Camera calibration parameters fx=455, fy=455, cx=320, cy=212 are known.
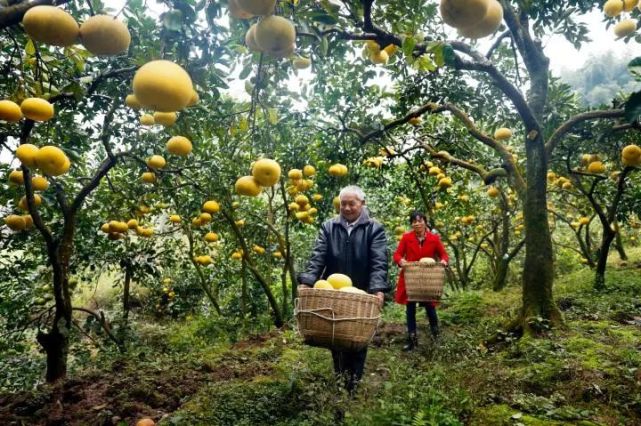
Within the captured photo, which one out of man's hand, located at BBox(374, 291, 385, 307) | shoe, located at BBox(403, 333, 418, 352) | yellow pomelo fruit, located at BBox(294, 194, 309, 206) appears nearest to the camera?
→ man's hand, located at BBox(374, 291, 385, 307)

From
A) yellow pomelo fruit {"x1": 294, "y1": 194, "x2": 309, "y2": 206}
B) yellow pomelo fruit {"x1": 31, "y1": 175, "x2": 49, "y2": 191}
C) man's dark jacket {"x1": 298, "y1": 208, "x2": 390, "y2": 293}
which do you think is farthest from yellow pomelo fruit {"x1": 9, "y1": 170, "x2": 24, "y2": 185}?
yellow pomelo fruit {"x1": 294, "y1": 194, "x2": 309, "y2": 206}

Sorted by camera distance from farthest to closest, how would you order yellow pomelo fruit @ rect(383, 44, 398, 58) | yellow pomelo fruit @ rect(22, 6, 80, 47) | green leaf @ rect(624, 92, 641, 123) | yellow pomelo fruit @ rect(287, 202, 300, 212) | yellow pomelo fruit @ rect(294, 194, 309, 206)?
yellow pomelo fruit @ rect(287, 202, 300, 212) < yellow pomelo fruit @ rect(294, 194, 309, 206) < yellow pomelo fruit @ rect(383, 44, 398, 58) < yellow pomelo fruit @ rect(22, 6, 80, 47) < green leaf @ rect(624, 92, 641, 123)

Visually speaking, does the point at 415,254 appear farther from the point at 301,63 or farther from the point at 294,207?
the point at 301,63

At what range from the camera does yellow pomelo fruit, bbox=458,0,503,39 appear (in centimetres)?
186

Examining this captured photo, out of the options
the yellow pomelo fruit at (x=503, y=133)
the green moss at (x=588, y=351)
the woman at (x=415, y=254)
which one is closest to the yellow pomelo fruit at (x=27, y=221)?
the woman at (x=415, y=254)

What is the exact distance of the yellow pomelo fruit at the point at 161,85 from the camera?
5.20 feet

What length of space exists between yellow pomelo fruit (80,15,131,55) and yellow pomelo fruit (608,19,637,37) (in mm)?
4617

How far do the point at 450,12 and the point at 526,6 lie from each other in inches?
20.1

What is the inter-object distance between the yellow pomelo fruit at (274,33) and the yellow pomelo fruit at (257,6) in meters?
0.08

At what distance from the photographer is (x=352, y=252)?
10.6ft

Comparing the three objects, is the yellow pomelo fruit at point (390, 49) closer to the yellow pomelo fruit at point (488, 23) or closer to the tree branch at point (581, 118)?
the yellow pomelo fruit at point (488, 23)

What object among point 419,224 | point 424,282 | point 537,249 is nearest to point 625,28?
point 537,249

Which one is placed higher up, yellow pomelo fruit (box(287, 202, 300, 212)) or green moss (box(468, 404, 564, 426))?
yellow pomelo fruit (box(287, 202, 300, 212))

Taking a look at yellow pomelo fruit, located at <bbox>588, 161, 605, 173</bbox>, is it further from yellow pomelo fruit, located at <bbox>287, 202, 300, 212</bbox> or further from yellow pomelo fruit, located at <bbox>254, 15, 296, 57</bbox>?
yellow pomelo fruit, located at <bbox>254, 15, 296, 57</bbox>
